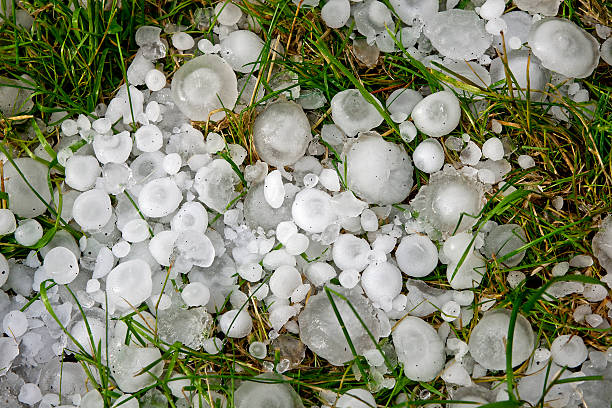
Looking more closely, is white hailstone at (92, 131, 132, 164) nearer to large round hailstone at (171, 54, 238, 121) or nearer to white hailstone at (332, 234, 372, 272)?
large round hailstone at (171, 54, 238, 121)

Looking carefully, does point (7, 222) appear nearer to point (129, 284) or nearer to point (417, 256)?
point (129, 284)

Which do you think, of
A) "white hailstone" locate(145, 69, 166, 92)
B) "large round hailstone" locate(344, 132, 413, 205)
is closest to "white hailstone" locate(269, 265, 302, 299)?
"large round hailstone" locate(344, 132, 413, 205)

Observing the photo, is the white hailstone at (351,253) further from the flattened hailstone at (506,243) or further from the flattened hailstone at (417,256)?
the flattened hailstone at (506,243)

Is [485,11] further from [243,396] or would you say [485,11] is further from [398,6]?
[243,396]

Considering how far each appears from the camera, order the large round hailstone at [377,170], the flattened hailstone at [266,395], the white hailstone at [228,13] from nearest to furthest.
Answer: the flattened hailstone at [266,395]
the large round hailstone at [377,170]
the white hailstone at [228,13]

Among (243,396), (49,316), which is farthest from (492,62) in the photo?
(49,316)

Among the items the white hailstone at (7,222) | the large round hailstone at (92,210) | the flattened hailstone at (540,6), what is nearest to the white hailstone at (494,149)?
the flattened hailstone at (540,6)
